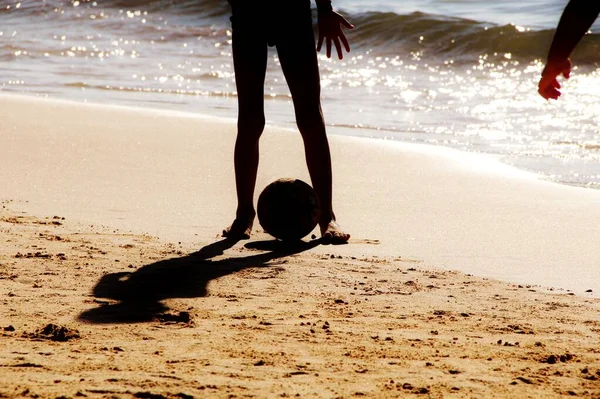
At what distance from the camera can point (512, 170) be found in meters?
8.41

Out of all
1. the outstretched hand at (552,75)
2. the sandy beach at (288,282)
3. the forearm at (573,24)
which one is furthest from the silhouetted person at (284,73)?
the forearm at (573,24)

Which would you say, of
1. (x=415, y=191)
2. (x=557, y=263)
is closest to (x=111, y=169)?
(x=415, y=191)

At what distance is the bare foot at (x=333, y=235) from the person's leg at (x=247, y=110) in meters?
0.47

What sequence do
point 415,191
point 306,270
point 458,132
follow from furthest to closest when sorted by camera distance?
point 458,132 < point 415,191 < point 306,270

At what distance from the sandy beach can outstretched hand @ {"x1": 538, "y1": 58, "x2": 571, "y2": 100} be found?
3.24ft

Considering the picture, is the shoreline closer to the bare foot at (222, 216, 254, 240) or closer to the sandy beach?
the sandy beach

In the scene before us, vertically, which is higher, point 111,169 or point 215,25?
point 215,25

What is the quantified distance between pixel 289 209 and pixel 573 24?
250cm

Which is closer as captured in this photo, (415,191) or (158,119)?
(415,191)

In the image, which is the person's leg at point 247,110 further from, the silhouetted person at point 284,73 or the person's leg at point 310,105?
the person's leg at point 310,105

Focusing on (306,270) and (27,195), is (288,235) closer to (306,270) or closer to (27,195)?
(306,270)

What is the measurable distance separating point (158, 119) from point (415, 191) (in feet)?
12.8

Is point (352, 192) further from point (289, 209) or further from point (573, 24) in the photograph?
point (573, 24)

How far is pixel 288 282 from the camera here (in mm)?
4902
